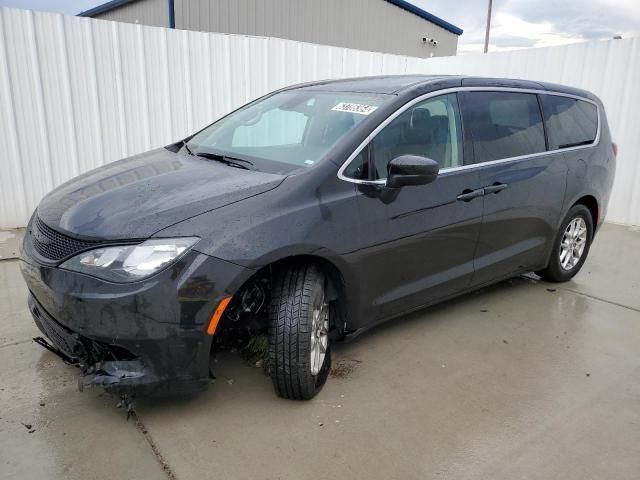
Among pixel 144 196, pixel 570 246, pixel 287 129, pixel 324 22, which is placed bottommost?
pixel 570 246

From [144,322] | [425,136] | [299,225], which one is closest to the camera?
[144,322]

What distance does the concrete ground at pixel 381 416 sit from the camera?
7.76 ft

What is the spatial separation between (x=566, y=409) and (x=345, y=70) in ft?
21.9

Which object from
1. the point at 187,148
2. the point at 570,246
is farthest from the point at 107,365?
the point at 570,246

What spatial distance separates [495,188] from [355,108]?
1166mm

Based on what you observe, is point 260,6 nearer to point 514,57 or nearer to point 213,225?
point 514,57

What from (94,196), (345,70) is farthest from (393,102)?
(345,70)

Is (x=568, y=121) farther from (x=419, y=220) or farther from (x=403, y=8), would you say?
(x=403, y=8)

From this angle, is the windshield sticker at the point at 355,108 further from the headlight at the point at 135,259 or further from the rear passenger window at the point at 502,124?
the headlight at the point at 135,259

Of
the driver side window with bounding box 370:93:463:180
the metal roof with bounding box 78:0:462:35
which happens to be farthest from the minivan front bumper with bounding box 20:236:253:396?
the metal roof with bounding box 78:0:462:35

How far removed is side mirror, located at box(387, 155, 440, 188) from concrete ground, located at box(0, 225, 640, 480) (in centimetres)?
116

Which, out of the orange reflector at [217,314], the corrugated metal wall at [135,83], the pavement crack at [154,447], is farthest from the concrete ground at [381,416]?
the corrugated metal wall at [135,83]

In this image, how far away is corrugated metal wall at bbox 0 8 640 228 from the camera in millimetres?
5754

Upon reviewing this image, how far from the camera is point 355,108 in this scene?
10.6 ft
